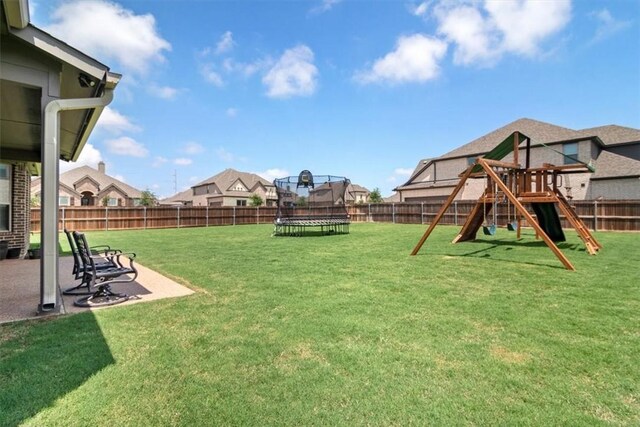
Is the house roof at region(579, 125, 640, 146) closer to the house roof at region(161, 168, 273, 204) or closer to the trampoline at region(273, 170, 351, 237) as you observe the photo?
the trampoline at region(273, 170, 351, 237)

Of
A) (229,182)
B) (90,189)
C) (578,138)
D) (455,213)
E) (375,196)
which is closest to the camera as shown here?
(455,213)

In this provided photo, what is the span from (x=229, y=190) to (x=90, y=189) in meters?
15.3

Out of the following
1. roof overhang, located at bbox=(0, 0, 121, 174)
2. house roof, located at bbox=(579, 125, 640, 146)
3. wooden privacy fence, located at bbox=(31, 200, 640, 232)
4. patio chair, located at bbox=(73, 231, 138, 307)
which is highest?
house roof, located at bbox=(579, 125, 640, 146)

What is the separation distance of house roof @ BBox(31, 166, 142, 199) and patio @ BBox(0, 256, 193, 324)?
35404mm

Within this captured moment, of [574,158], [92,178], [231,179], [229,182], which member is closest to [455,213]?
[574,158]

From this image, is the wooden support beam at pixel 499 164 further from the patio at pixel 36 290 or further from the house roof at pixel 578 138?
the house roof at pixel 578 138

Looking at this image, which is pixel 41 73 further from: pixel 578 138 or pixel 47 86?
pixel 578 138

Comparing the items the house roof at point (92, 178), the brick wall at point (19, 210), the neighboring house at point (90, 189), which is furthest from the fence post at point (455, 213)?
the house roof at point (92, 178)

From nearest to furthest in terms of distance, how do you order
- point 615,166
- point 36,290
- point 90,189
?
point 36,290 → point 615,166 → point 90,189

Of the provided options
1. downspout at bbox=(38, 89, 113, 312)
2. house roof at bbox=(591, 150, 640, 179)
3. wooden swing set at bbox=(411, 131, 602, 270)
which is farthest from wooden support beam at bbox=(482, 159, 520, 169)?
house roof at bbox=(591, 150, 640, 179)

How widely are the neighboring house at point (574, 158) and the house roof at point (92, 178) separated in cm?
3493

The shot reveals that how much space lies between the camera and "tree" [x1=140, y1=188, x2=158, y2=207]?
43000 millimetres

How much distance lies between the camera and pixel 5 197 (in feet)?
28.1

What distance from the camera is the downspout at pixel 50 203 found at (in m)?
3.79
